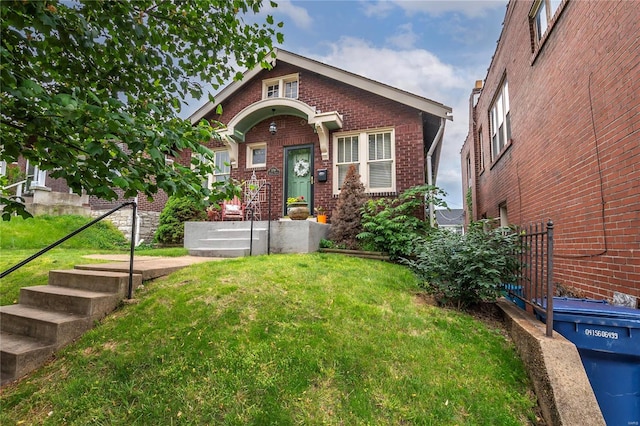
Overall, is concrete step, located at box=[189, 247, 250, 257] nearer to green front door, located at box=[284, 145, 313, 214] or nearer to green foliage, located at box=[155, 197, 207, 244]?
green foliage, located at box=[155, 197, 207, 244]

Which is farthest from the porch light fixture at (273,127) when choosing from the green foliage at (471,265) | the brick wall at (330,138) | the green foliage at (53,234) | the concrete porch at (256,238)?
the green foliage at (471,265)

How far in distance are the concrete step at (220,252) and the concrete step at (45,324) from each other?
11.6 feet

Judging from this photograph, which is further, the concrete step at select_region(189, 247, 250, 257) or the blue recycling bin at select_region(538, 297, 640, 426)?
the concrete step at select_region(189, 247, 250, 257)

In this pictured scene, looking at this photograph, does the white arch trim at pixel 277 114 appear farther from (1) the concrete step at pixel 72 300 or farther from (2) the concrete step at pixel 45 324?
(2) the concrete step at pixel 45 324

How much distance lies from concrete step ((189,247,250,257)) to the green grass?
3072 mm

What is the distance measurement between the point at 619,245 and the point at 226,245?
6718mm

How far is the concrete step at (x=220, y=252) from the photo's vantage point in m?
7.12

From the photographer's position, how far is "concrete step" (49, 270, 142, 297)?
4.01m

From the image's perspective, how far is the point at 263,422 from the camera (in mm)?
2262

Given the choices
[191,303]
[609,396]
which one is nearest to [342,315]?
[191,303]

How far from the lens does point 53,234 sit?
33.2 feet

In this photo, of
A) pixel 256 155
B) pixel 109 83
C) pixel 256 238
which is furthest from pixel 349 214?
pixel 109 83

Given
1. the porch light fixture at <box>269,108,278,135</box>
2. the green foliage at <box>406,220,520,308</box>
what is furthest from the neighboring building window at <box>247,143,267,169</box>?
the green foliage at <box>406,220,520,308</box>

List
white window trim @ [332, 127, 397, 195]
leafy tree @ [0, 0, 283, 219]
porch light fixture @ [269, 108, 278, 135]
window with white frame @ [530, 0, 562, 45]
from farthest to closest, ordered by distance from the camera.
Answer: porch light fixture @ [269, 108, 278, 135] → white window trim @ [332, 127, 397, 195] → window with white frame @ [530, 0, 562, 45] → leafy tree @ [0, 0, 283, 219]
